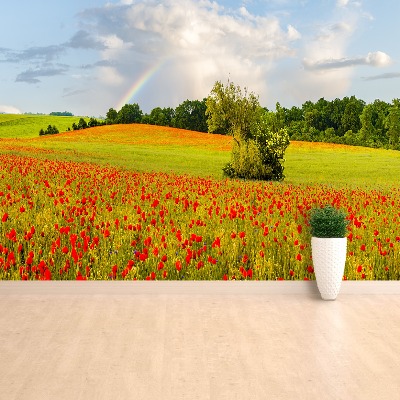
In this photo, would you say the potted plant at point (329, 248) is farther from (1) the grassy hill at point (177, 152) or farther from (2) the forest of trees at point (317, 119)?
(1) the grassy hill at point (177, 152)

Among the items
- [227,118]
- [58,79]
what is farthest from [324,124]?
[58,79]

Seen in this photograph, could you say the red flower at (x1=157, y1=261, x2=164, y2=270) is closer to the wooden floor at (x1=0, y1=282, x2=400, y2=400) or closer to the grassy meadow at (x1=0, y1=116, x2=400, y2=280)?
the grassy meadow at (x1=0, y1=116, x2=400, y2=280)

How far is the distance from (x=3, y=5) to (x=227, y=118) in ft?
8.85

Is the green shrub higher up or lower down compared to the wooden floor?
higher up

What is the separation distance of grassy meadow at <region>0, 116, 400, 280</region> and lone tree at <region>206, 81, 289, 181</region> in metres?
0.16

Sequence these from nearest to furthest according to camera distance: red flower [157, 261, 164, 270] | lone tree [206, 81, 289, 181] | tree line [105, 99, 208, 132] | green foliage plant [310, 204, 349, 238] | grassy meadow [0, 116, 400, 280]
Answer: green foliage plant [310, 204, 349, 238] → red flower [157, 261, 164, 270] → grassy meadow [0, 116, 400, 280] → lone tree [206, 81, 289, 181] → tree line [105, 99, 208, 132]

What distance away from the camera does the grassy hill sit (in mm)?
7549

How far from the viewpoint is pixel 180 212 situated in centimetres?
685

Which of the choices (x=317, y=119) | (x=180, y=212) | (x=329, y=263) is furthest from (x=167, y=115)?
(x=329, y=263)

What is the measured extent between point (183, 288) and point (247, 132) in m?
2.49

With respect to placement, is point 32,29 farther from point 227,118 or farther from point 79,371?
point 79,371

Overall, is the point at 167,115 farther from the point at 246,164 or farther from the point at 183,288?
the point at 183,288

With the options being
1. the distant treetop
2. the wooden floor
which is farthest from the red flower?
the distant treetop

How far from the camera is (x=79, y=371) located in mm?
3408
